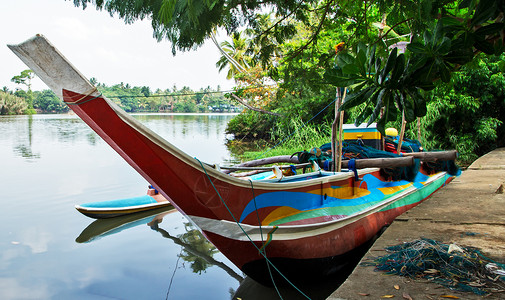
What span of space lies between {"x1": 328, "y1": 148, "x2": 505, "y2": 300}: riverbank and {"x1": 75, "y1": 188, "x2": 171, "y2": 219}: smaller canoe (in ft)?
15.7

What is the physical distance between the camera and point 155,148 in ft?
10.1

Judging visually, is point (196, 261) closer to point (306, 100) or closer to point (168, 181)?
point (168, 181)

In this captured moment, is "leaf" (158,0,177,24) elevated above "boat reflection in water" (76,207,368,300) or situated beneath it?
elevated above

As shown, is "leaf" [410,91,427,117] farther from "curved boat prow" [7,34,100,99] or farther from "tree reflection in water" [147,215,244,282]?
"tree reflection in water" [147,215,244,282]

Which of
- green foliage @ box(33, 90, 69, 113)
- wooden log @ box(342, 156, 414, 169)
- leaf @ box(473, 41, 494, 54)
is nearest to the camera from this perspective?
leaf @ box(473, 41, 494, 54)

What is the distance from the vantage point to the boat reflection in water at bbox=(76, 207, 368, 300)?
167 inches

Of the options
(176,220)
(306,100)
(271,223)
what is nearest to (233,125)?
(306,100)

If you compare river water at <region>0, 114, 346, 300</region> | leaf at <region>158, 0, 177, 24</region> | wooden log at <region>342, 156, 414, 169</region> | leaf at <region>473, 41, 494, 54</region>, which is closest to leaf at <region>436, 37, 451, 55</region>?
leaf at <region>473, 41, 494, 54</region>

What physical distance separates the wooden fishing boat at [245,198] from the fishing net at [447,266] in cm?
87

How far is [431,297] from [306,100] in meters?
14.1

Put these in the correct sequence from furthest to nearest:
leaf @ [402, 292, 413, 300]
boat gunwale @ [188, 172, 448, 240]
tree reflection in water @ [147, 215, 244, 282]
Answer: tree reflection in water @ [147, 215, 244, 282] < boat gunwale @ [188, 172, 448, 240] < leaf @ [402, 292, 413, 300]

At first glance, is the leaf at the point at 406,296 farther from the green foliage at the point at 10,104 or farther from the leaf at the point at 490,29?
the green foliage at the point at 10,104

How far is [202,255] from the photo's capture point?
5719 mm

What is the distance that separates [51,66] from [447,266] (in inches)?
125
